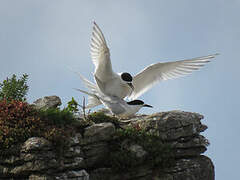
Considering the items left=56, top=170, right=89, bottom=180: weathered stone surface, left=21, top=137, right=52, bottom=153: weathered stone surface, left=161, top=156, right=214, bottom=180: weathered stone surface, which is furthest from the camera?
left=161, top=156, right=214, bottom=180: weathered stone surface

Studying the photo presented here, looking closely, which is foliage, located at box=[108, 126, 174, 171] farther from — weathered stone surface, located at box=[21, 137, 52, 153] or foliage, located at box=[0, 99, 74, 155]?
weathered stone surface, located at box=[21, 137, 52, 153]

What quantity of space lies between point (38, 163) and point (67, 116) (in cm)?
181

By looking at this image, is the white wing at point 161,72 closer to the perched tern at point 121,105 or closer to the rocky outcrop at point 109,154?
the perched tern at point 121,105

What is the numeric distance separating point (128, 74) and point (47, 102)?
9.81ft

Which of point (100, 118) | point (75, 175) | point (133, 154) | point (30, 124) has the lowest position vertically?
point (75, 175)

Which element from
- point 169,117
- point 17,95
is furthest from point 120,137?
point 17,95

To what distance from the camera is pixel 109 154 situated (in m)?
9.69

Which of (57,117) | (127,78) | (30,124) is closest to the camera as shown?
(30,124)

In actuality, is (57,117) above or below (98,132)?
above

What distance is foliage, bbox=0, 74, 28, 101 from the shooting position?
1296 centimetres

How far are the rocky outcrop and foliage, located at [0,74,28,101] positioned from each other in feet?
15.4

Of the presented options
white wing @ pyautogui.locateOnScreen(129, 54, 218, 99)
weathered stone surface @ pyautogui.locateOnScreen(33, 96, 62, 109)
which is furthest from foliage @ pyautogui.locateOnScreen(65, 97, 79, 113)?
white wing @ pyautogui.locateOnScreen(129, 54, 218, 99)

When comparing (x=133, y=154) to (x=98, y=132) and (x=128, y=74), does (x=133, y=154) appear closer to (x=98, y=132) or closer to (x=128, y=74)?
(x=98, y=132)

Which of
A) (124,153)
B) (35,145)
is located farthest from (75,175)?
(124,153)
